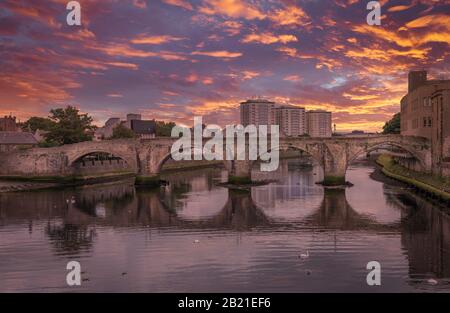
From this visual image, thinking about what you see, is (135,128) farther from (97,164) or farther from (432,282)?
(432,282)

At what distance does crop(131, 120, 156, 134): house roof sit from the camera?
14600 centimetres

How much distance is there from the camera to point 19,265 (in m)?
26.2

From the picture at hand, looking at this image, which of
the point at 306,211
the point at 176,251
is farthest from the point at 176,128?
the point at 176,251

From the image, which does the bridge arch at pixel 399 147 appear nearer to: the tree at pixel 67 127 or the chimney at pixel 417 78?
the chimney at pixel 417 78

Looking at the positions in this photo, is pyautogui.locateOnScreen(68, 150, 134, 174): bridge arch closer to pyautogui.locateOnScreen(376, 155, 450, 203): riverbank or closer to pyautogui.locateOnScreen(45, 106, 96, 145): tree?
pyautogui.locateOnScreen(45, 106, 96, 145): tree

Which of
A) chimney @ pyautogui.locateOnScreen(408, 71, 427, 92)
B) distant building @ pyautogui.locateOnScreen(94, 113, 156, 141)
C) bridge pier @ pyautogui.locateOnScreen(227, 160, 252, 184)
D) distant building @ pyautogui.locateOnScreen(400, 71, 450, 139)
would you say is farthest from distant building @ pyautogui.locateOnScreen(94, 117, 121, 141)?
distant building @ pyautogui.locateOnScreen(400, 71, 450, 139)

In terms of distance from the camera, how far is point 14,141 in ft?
330

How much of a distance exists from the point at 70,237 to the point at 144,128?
116302 millimetres

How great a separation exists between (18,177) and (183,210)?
132 ft

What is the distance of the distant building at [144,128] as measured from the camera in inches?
5738

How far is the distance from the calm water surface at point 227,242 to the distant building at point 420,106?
14.0 meters

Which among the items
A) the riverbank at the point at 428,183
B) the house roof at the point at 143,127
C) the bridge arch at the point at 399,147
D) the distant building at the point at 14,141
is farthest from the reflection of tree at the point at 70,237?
the house roof at the point at 143,127

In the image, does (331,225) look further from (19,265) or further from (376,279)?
(19,265)

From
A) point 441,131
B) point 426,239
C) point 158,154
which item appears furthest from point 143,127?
point 426,239
